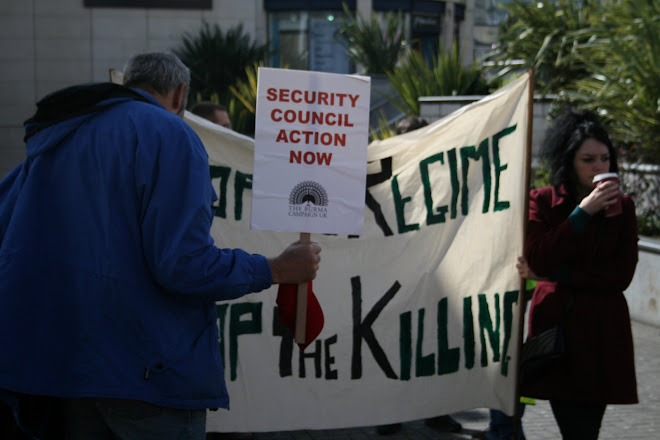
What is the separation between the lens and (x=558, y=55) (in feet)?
41.7

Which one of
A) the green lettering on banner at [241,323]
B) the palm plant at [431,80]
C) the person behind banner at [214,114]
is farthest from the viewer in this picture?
the palm plant at [431,80]

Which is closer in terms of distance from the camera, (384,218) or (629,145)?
(384,218)

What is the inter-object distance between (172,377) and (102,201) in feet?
1.64

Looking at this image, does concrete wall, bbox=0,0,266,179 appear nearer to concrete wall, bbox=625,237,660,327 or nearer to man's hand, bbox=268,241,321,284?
concrete wall, bbox=625,237,660,327

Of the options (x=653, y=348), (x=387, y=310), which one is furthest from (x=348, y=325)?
(x=653, y=348)

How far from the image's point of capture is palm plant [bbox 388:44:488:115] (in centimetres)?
1275

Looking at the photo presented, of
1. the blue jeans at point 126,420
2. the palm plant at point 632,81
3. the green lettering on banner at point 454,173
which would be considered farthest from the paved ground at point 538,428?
the palm plant at point 632,81

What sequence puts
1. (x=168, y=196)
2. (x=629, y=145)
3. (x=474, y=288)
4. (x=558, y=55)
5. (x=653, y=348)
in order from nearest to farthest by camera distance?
1. (x=168, y=196)
2. (x=474, y=288)
3. (x=653, y=348)
4. (x=629, y=145)
5. (x=558, y=55)

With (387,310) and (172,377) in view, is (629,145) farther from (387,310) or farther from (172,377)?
(172,377)

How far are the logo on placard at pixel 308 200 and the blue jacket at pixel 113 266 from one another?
762mm

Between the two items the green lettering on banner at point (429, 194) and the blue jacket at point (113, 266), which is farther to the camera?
the green lettering on banner at point (429, 194)

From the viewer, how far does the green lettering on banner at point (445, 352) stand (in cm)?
421

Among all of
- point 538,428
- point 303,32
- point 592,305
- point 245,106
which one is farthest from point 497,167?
point 303,32

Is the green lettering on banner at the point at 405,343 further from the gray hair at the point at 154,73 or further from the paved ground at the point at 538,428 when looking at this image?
the gray hair at the point at 154,73
